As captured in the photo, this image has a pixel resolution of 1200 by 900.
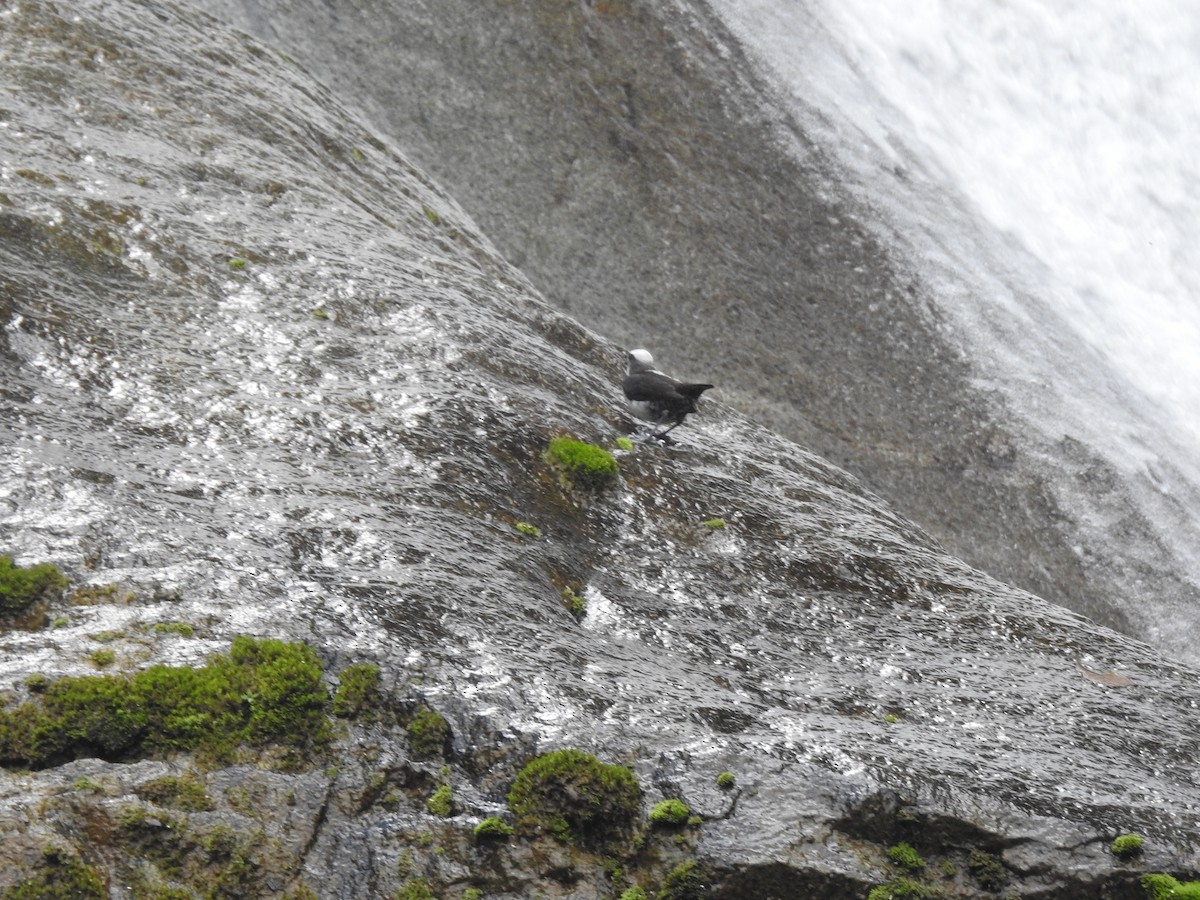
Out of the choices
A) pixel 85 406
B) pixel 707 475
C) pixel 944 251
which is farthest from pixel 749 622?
pixel 944 251

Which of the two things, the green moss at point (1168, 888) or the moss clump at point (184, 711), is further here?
the green moss at point (1168, 888)

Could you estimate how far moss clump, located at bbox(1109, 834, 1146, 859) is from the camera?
341 inches

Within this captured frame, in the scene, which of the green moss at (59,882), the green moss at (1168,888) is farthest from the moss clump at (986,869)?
the green moss at (59,882)

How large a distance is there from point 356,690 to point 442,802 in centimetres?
112

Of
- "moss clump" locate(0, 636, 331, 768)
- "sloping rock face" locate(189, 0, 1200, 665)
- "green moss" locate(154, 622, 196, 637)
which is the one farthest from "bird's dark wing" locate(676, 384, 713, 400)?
"sloping rock face" locate(189, 0, 1200, 665)

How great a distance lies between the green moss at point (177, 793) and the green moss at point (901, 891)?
5.07 metres

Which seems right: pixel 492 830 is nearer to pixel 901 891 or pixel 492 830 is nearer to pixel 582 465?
pixel 901 891

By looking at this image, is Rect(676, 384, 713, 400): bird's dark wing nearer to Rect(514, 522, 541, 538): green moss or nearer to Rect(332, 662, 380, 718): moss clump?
Rect(514, 522, 541, 538): green moss

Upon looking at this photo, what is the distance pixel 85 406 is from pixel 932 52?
4126cm

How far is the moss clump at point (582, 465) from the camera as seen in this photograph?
12.2m

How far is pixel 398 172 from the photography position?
72.4 ft

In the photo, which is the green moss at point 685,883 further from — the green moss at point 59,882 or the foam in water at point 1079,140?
the foam in water at point 1079,140

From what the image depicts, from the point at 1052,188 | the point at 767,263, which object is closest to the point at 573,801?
the point at 767,263

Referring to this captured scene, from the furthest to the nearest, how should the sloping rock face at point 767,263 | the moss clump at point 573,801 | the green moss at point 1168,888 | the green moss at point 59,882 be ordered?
the sloping rock face at point 767,263 < the green moss at point 1168,888 < the moss clump at point 573,801 < the green moss at point 59,882
